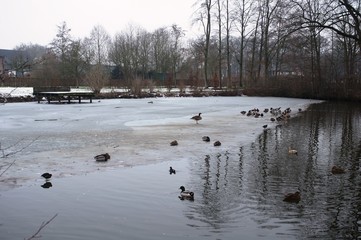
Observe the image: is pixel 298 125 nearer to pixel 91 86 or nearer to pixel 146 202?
pixel 146 202

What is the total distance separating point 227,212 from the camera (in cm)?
597

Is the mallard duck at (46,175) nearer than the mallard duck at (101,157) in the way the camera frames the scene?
Yes

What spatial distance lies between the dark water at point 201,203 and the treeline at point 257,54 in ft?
39.7

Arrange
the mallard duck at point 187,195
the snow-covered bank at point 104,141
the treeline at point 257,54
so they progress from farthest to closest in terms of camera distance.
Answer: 1. the treeline at point 257,54
2. the snow-covered bank at point 104,141
3. the mallard duck at point 187,195

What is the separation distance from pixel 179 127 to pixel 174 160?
20.4 feet

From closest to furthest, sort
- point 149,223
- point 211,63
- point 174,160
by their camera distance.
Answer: point 149,223 < point 174,160 < point 211,63

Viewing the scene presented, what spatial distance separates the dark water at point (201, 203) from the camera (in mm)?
5305

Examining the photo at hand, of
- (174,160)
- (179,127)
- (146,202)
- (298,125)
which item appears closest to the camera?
(146,202)

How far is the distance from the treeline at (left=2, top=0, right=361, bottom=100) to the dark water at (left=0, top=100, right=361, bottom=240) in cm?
1211

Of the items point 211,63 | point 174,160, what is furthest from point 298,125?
point 211,63

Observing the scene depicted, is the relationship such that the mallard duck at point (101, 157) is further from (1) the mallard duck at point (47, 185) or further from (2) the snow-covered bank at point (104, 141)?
(1) the mallard duck at point (47, 185)

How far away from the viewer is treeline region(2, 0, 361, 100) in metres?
28.3

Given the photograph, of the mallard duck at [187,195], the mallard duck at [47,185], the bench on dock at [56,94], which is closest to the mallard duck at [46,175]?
the mallard duck at [47,185]

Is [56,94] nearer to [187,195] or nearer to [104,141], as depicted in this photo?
[104,141]
